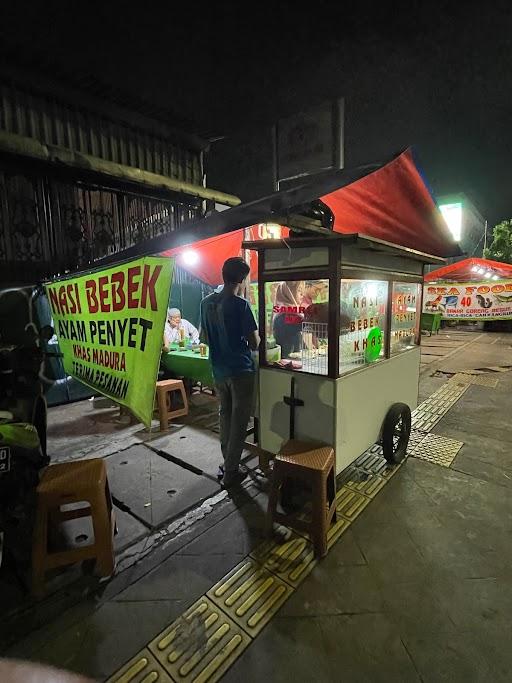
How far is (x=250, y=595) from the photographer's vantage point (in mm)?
2535

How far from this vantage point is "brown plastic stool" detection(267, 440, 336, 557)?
2.88 meters

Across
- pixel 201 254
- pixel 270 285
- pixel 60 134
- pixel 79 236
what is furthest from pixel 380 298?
pixel 60 134

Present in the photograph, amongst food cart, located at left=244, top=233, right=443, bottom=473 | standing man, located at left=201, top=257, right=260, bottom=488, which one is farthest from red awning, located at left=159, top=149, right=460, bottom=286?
standing man, located at left=201, top=257, right=260, bottom=488

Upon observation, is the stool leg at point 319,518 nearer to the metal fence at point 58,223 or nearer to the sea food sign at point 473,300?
the metal fence at point 58,223

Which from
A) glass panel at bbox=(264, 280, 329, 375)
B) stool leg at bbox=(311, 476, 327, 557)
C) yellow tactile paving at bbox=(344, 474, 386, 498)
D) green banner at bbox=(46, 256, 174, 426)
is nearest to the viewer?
green banner at bbox=(46, 256, 174, 426)

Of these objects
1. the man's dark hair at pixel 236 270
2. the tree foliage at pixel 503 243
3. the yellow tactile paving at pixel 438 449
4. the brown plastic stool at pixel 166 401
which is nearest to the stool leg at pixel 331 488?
the yellow tactile paving at pixel 438 449

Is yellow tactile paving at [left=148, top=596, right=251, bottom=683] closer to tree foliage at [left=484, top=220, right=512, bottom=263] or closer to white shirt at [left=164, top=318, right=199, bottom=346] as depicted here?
white shirt at [left=164, top=318, right=199, bottom=346]

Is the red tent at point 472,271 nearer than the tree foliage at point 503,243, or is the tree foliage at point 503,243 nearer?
the red tent at point 472,271

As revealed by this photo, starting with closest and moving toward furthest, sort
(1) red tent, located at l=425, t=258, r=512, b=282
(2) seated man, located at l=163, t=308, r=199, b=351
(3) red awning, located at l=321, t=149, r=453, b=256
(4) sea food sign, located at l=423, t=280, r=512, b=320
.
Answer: (3) red awning, located at l=321, t=149, r=453, b=256 → (2) seated man, located at l=163, t=308, r=199, b=351 → (1) red tent, located at l=425, t=258, r=512, b=282 → (4) sea food sign, located at l=423, t=280, r=512, b=320

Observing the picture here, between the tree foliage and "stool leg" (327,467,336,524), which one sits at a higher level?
the tree foliage

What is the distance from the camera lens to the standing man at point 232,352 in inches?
146

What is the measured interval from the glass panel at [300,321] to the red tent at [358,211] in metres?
0.69

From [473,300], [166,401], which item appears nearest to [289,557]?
[166,401]

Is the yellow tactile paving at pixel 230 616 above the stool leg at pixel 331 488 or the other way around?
the other way around
